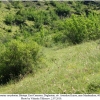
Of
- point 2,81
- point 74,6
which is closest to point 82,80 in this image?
point 2,81

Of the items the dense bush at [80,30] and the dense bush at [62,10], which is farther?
the dense bush at [62,10]

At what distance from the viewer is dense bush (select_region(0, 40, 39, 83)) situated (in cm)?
1919

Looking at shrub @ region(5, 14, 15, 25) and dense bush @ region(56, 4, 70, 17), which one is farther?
dense bush @ region(56, 4, 70, 17)

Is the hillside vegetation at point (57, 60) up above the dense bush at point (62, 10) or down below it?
above

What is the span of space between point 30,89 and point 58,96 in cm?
293

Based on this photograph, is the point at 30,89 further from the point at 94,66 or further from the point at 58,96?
the point at 58,96

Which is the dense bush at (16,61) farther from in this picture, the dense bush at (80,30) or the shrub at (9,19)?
the shrub at (9,19)

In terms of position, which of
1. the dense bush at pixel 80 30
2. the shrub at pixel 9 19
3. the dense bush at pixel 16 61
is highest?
the dense bush at pixel 16 61

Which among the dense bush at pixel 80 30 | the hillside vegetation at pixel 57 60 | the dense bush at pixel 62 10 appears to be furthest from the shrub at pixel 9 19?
the dense bush at pixel 80 30

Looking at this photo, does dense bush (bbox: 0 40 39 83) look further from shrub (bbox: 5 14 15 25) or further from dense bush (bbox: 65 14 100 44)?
shrub (bbox: 5 14 15 25)

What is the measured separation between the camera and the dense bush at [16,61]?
19188 millimetres

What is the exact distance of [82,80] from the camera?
713cm

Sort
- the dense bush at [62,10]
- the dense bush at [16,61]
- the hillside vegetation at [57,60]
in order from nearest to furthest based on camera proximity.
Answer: the hillside vegetation at [57,60] < the dense bush at [16,61] < the dense bush at [62,10]

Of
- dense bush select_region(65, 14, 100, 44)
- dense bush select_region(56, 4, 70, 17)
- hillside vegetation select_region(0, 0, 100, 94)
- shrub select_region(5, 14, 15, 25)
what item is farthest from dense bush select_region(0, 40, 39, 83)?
dense bush select_region(56, 4, 70, 17)
